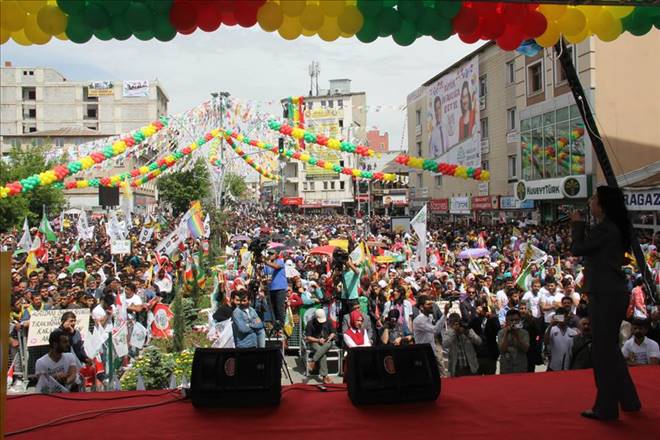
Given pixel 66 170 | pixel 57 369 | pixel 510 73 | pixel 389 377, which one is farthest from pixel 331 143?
pixel 510 73

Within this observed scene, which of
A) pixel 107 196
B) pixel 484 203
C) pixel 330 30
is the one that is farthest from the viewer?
pixel 484 203

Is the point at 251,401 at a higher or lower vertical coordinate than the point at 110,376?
A: higher

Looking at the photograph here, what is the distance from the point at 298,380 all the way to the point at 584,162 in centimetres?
1963

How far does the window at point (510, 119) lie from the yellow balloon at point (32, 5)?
30341 mm

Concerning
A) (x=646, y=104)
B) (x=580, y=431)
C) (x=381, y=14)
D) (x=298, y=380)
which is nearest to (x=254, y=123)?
(x=646, y=104)

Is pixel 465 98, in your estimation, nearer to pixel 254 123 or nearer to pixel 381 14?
pixel 254 123

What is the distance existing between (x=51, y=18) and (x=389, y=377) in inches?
152

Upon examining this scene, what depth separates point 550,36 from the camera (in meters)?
5.25

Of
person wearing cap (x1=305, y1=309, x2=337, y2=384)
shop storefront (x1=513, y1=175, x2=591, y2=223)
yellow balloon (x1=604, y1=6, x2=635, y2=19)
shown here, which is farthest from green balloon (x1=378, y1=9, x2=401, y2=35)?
shop storefront (x1=513, y1=175, x2=591, y2=223)

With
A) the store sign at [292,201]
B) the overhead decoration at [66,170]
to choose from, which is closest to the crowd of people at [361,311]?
the overhead decoration at [66,170]

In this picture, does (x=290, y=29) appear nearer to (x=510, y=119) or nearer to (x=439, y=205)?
(x=510, y=119)

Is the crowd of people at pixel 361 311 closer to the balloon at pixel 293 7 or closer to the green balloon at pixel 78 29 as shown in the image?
the balloon at pixel 293 7

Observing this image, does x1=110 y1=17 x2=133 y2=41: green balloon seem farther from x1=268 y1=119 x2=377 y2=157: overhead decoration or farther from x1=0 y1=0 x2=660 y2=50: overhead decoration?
x1=268 y1=119 x2=377 y2=157: overhead decoration

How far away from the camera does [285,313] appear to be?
37.7ft
